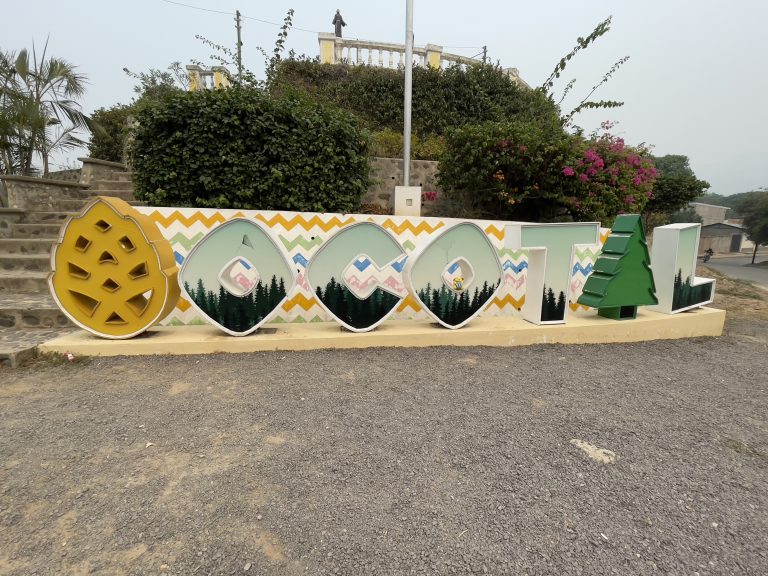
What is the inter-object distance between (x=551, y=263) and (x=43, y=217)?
737 centimetres

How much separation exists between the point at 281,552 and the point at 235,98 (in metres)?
4.99

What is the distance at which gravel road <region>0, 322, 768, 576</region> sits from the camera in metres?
1.52

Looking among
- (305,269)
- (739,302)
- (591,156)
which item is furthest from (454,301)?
(739,302)

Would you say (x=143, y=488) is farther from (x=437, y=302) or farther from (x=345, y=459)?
(x=437, y=302)

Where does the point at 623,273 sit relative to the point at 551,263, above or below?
below

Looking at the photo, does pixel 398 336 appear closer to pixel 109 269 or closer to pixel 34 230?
pixel 109 269

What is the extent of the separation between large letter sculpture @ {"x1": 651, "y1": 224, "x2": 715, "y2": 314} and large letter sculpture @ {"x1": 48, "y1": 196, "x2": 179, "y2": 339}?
5.66 metres

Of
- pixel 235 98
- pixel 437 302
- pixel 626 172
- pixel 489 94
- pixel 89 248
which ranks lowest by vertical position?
pixel 437 302

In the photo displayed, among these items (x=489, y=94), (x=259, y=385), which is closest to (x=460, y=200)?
(x=259, y=385)

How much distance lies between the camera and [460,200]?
6.85 meters

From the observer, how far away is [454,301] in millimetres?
4051

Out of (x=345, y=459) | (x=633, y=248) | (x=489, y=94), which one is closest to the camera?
(x=345, y=459)

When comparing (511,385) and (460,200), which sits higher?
(460,200)

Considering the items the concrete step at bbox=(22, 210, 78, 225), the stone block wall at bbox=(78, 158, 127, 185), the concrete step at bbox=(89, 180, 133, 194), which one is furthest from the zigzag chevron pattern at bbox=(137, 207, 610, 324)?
the stone block wall at bbox=(78, 158, 127, 185)
